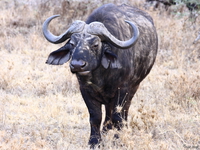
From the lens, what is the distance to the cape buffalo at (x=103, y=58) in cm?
382

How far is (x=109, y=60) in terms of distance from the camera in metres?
3.99

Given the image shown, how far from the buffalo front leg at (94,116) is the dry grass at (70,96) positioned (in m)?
0.11

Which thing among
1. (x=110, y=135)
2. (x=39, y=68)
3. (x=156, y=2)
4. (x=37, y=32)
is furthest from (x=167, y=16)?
(x=110, y=135)

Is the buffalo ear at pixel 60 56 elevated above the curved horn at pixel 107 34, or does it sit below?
below

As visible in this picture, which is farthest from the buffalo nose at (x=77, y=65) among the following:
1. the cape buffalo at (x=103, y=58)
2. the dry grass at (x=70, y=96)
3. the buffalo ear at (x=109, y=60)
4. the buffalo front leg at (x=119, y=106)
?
the dry grass at (x=70, y=96)

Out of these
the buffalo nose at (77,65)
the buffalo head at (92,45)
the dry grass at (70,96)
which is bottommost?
the dry grass at (70,96)

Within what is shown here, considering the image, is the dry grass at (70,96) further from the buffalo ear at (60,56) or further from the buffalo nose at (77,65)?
the buffalo nose at (77,65)

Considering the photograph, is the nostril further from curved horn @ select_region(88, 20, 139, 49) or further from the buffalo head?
curved horn @ select_region(88, 20, 139, 49)

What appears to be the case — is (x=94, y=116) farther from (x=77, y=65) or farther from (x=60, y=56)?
(x=77, y=65)

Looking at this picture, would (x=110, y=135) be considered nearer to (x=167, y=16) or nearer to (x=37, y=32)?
(x=37, y=32)

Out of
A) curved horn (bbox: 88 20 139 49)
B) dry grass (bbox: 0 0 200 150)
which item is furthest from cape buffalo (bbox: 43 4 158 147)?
dry grass (bbox: 0 0 200 150)

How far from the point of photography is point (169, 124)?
16.9 ft

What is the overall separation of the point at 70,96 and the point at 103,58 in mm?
2376

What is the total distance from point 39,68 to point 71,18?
3.09 m
